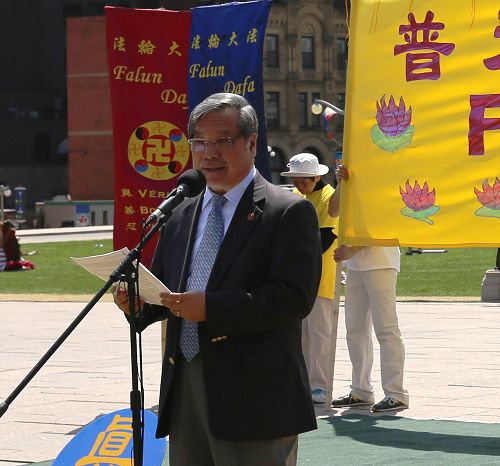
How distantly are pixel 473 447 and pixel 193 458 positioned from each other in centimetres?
424

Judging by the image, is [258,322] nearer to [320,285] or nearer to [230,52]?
[230,52]

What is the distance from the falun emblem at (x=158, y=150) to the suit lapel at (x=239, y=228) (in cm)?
609

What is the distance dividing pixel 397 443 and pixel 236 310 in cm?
462

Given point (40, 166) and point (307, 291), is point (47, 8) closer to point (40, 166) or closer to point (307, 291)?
point (40, 166)

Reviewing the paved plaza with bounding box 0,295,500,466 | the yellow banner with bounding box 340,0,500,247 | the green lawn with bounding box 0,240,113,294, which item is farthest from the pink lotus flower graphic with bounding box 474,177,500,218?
the green lawn with bounding box 0,240,113,294

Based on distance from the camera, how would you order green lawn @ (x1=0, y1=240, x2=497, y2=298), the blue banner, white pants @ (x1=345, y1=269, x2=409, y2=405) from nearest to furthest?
1. the blue banner
2. white pants @ (x1=345, y1=269, x2=409, y2=405)
3. green lawn @ (x1=0, y1=240, x2=497, y2=298)

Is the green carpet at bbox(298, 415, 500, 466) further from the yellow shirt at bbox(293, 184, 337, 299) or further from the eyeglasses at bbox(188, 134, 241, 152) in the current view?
the eyeglasses at bbox(188, 134, 241, 152)

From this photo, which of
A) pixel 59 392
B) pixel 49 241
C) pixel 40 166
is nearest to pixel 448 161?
pixel 59 392

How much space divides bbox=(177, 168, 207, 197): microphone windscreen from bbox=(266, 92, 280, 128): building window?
88448mm

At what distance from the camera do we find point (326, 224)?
11648mm

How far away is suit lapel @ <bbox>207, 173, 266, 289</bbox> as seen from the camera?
5230mm

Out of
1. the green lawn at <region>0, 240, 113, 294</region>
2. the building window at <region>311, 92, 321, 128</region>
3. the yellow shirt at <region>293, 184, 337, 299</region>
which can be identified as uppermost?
the building window at <region>311, 92, 321, 128</region>

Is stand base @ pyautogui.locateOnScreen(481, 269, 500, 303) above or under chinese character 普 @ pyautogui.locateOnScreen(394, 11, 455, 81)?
under

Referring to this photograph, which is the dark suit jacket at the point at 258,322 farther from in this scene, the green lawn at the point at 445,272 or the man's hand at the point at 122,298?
the green lawn at the point at 445,272
